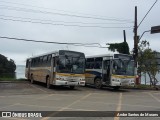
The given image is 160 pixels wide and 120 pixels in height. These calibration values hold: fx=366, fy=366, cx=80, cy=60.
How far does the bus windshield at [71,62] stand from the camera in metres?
27.6

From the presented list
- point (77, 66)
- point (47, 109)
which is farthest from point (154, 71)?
point (47, 109)

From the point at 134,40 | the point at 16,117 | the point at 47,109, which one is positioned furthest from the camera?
the point at 134,40

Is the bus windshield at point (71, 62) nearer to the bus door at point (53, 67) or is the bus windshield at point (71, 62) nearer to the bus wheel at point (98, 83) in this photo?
the bus door at point (53, 67)

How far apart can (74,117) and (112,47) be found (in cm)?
3649

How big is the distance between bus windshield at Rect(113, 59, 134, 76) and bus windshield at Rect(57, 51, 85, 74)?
9.04 feet

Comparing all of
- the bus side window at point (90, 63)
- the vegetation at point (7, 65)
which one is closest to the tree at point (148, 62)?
the bus side window at point (90, 63)

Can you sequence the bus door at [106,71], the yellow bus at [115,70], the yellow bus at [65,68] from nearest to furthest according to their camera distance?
the yellow bus at [65,68] → the yellow bus at [115,70] → the bus door at [106,71]

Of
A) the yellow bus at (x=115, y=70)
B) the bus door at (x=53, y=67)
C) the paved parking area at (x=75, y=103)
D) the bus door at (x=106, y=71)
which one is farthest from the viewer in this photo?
the bus door at (x=106, y=71)

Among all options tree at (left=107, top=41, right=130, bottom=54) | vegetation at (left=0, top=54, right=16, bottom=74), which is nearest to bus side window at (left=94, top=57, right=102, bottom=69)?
tree at (left=107, top=41, right=130, bottom=54)

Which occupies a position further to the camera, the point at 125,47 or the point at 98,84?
the point at 125,47

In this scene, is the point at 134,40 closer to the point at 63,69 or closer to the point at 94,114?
the point at 63,69

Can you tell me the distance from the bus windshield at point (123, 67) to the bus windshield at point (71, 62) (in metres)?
2.75

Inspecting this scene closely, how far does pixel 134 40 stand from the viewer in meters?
36.6

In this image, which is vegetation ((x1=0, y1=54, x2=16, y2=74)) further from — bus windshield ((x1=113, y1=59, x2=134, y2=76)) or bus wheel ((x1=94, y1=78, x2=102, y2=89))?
bus windshield ((x1=113, y1=59, x2=134, y2=76))
